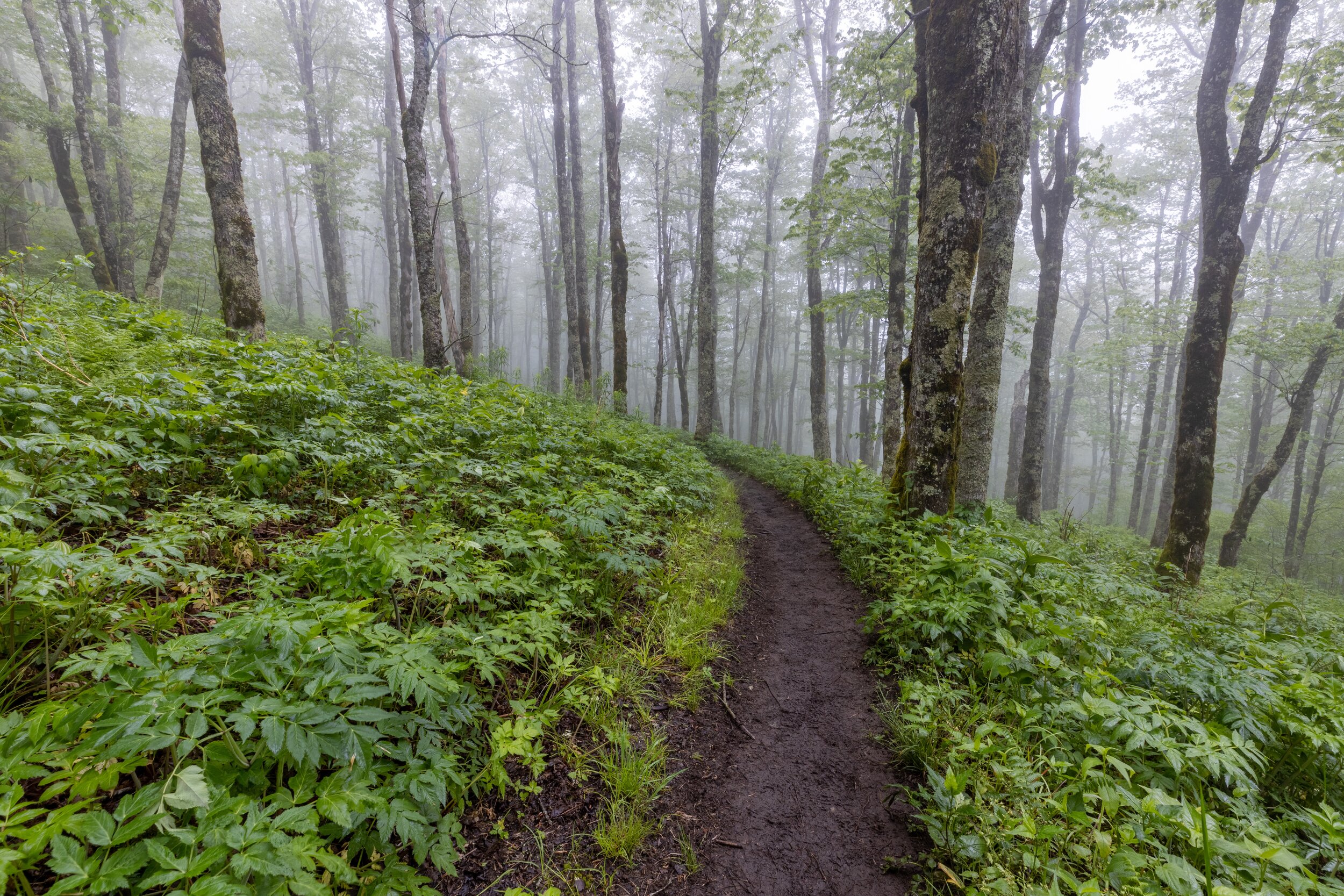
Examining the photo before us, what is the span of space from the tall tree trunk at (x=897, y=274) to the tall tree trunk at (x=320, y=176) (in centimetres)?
1722

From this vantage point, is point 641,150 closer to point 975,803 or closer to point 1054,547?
point 1054,547

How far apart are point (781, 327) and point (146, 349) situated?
36.9 m

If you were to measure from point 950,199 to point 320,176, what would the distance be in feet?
68.8

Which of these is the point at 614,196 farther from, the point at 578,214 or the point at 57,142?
the point at 57,142

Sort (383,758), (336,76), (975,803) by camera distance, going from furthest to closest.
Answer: (336,76), (975,803), (383,758)

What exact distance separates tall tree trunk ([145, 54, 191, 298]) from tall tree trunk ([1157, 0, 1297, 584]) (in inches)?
721

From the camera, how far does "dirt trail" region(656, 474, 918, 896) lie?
228 cm

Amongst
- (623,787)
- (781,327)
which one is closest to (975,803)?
(623,787)

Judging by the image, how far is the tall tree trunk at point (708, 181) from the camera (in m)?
13.5

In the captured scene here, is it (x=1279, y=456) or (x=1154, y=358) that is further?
(x=1154, y=358)

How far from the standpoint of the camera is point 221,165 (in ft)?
19.4

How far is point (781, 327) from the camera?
37719mm

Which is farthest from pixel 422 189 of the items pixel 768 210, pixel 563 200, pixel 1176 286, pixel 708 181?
pixel 1176 286

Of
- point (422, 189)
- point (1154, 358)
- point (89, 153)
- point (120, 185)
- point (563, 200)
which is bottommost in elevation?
point (1154, 358)
